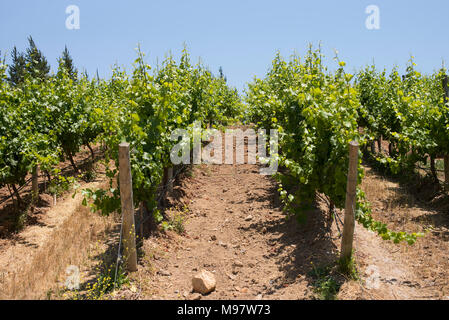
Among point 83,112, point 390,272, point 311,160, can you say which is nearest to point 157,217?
point 311,160

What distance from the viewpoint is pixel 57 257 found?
498 cm

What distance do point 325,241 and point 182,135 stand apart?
9.82 feet

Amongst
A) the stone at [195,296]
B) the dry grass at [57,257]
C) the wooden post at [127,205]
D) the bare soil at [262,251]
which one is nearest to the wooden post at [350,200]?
the bare soil at [262,251]

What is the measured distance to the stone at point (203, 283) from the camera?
171 inches

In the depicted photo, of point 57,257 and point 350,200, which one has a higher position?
point 350,200

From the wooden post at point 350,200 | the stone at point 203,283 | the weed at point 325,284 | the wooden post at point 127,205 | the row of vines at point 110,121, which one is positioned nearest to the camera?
the weed at point 325,284

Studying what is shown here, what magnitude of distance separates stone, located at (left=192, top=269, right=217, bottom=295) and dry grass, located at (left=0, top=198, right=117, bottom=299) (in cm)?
164

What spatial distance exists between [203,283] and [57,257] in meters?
2.24

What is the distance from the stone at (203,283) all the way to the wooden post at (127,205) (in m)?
0.84

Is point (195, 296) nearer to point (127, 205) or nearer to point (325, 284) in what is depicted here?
point (127, 205)

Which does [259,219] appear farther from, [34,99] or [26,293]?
[34,99]

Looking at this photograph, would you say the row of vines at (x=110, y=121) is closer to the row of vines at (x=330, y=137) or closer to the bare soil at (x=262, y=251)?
the bare soil at (x=262, y=251)

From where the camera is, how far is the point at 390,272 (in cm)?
453

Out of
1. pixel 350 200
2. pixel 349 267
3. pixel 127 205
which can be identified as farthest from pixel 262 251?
pixel 127 205
